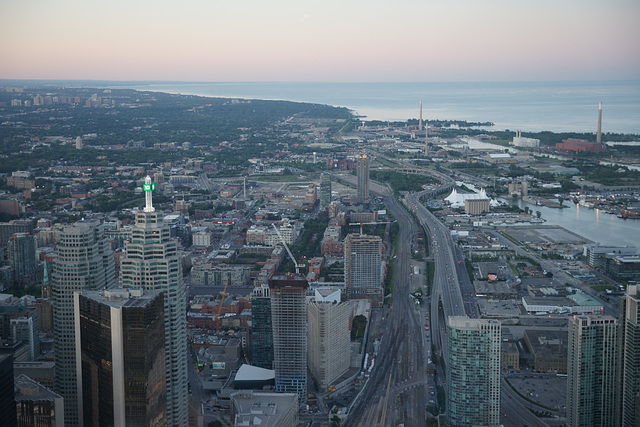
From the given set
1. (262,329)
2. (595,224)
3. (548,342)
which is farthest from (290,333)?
(595,224)

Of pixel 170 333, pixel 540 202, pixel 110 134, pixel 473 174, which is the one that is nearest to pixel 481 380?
pixel 170 333

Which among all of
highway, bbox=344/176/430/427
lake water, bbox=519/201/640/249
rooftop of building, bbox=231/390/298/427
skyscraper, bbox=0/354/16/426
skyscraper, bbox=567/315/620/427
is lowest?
highway, bbox=344/176/430/427

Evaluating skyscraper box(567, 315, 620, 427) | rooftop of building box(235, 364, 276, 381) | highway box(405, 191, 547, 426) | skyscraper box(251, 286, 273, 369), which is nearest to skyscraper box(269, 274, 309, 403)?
rooftop of building box(235, 364, 276, 381)

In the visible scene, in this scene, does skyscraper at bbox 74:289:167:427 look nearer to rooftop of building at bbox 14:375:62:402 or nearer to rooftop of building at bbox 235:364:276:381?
rooftop of building at bbox 14:375:62:402

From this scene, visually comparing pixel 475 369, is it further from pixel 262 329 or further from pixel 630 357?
pixel 262 329

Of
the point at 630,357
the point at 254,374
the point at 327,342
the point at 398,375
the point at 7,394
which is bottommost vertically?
the point at 398,375
